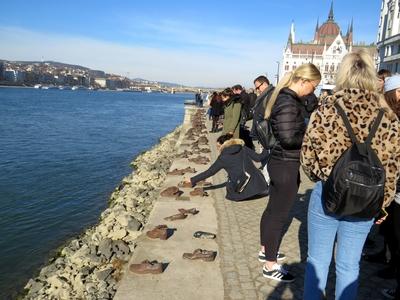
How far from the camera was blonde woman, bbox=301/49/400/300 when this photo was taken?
2.48m

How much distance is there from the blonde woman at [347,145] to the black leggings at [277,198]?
99 cm

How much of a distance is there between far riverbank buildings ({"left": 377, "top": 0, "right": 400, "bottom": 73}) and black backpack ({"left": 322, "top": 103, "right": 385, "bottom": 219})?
1965 inches

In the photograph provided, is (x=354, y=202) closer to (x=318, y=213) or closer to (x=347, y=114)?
(x=318, y=213)

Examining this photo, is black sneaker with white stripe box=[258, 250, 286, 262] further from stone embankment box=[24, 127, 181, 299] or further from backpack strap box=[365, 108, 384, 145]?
backpack strap box=[365, 108, 384, 145]

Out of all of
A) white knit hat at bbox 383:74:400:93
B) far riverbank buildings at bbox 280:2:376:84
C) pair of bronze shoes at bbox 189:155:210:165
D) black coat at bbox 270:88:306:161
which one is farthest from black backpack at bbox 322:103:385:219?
far riverbank buildings at bbox 280:2:376:84

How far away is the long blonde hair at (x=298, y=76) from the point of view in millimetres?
3328

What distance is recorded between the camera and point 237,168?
6348 mm

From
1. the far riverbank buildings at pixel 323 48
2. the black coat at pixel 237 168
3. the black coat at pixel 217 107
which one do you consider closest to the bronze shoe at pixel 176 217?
the black coat at pixel 237 168

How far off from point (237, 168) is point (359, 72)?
391cm

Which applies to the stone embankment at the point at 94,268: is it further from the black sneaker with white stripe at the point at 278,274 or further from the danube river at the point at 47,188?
the black sneaker with white stripe at the point at 278,274

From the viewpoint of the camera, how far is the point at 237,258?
456 centimetres

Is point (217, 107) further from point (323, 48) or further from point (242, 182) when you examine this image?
point (323, 48)

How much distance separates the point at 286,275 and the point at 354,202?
191 cm

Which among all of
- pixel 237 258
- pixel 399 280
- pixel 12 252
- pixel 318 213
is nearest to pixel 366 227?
pixel 318 213
